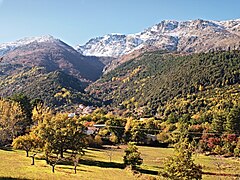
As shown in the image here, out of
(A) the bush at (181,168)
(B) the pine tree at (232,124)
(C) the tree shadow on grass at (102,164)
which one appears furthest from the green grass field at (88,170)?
(B) the pine tree at (232,124)

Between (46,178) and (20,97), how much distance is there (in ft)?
231

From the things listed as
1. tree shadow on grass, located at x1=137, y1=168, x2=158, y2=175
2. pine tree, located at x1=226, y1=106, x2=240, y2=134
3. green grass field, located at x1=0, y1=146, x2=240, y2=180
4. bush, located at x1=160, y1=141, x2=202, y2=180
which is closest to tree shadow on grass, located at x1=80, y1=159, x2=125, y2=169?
green grass field, located at x1=0, y1=146, x2=240, y2=180

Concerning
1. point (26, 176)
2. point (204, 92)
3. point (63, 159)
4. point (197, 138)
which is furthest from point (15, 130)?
point (204, 92)

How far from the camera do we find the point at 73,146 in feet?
221

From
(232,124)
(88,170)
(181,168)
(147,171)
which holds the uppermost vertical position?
(232,124)

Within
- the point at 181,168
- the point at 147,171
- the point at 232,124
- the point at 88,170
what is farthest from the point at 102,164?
the point at 232,124

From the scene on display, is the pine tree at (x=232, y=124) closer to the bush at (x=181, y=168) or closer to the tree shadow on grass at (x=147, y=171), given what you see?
the tree shadow on grass at (x=147, y=171)

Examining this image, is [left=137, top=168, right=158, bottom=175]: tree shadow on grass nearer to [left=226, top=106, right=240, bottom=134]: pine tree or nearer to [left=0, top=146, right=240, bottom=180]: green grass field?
[left=0, top=146, right=240, bottom=180]: green grass field

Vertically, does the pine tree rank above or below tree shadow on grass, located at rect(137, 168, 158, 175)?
above

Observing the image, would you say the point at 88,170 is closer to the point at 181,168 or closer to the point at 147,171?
the point at 147,171

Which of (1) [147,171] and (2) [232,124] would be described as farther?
(2) [232,124]

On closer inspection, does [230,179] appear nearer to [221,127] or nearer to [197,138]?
[197,138]

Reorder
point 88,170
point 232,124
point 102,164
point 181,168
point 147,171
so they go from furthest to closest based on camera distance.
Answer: point 232,124
point 102,164
point 147,171
point 88,170
point 181,168

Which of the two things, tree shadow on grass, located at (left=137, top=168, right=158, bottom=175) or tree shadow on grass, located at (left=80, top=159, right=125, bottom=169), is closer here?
tree shadow on grass, located at (left=137, top=168, right=158, bottom=175)
